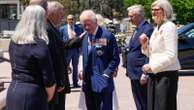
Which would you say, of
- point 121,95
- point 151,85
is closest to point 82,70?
point 151,85

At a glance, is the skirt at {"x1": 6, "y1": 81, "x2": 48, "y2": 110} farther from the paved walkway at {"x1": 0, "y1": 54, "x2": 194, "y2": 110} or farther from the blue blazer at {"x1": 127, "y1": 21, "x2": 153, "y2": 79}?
the paved walkway at {"x1": 0, "y1": 54, "x2": 194, "y2": 110}

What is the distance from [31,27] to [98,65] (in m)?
2.48

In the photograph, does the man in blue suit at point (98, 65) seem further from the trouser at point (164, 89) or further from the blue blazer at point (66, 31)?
the blue blazer at point (66, 31)

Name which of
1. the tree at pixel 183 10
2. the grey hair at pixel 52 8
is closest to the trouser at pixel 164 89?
the grey hair at pixel 52 8

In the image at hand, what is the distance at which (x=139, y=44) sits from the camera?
8.33m

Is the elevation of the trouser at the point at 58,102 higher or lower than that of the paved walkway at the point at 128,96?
higher

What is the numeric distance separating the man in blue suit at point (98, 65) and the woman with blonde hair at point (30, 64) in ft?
7.12

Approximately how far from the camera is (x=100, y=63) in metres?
8.15

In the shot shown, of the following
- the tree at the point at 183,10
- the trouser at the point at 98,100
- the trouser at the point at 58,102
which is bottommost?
the tree at the point at 183,10

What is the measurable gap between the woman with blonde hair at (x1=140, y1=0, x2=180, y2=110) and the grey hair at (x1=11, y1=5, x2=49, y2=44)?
1767mm

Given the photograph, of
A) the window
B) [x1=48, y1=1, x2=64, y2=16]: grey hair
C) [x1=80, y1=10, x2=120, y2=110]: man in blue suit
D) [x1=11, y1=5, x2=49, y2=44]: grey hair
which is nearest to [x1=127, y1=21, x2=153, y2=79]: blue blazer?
[x1=80, y1=10, x2=120, y2=110]: man in blue suit

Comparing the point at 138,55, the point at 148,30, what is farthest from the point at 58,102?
the point at 148,30

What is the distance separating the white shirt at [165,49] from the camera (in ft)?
23.1

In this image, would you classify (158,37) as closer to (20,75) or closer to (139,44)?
(139,44)
